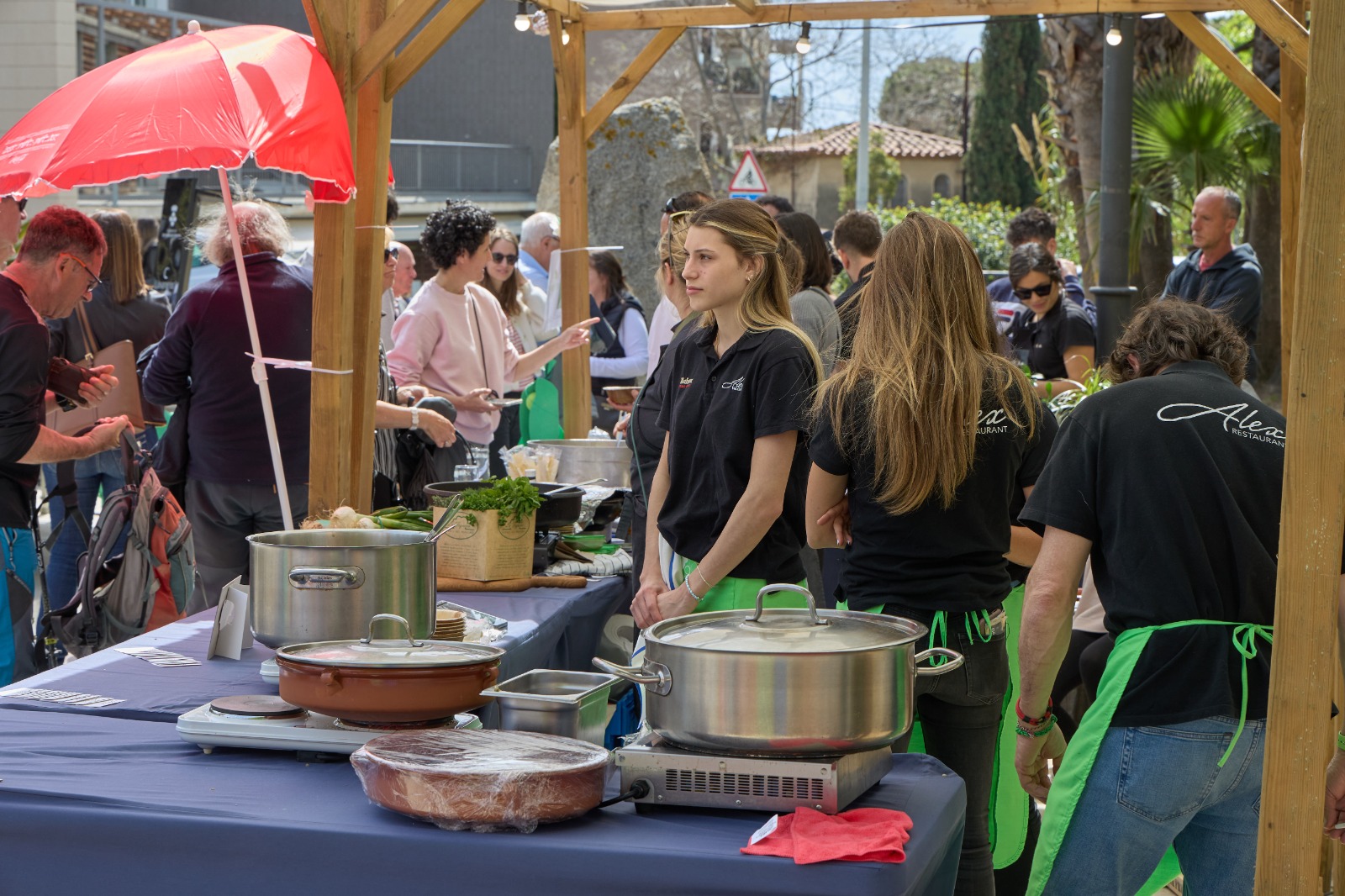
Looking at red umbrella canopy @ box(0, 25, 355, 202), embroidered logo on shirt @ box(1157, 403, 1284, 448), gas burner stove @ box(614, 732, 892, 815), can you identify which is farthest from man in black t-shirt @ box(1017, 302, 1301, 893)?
red umbrella canopy @ box(0, 25, 355, 202)

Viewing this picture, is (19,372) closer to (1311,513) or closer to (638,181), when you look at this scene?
(1311,513)

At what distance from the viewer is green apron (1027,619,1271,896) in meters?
2.28

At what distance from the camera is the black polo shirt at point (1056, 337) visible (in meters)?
6.63

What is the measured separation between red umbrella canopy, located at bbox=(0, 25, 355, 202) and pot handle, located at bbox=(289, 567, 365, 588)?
0.98m

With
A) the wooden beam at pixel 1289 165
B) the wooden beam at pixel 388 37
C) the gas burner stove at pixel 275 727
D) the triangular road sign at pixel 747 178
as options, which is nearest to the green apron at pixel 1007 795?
the gas burner stove at pixel 275 727

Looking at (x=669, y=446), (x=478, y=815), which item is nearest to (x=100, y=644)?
(x=669, y=446)

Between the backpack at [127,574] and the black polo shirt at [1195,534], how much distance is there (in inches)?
111

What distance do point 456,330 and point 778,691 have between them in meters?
3.58

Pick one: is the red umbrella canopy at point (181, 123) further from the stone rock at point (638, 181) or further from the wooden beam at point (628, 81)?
the stone rock at point (638, 181)

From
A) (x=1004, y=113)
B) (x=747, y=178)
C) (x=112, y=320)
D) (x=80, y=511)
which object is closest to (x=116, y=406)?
(x=80, y=511)

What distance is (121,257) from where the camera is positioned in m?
5.75

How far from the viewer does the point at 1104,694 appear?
7.66ft

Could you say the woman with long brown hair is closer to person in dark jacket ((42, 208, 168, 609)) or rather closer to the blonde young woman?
the blonde young woman

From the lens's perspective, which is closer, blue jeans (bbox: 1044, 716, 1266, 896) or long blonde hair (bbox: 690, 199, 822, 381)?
blue jeans (bbox: 1044, 716, 1266, 896)
